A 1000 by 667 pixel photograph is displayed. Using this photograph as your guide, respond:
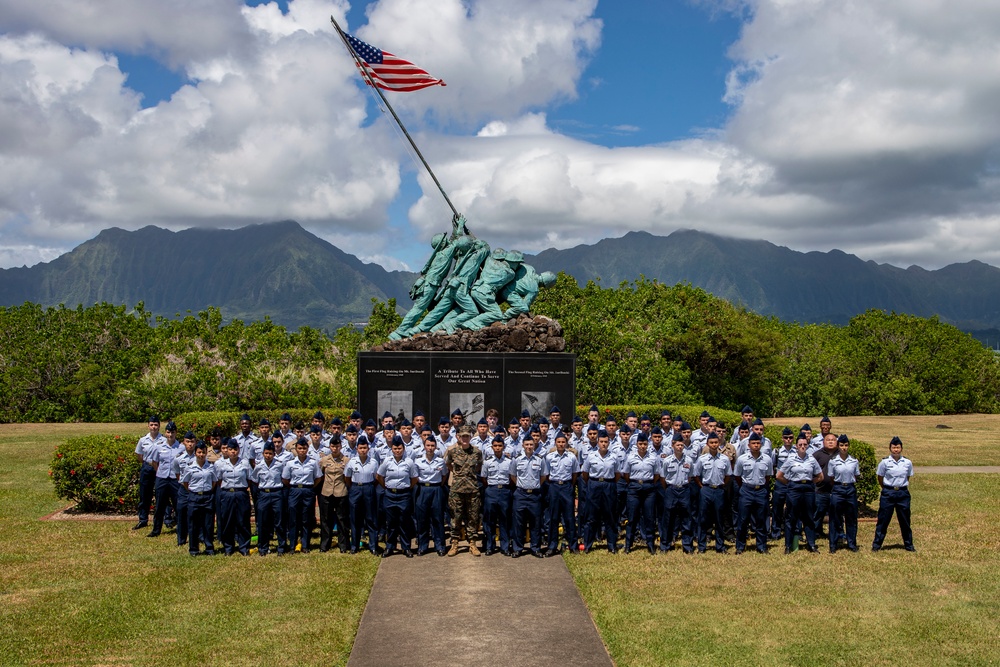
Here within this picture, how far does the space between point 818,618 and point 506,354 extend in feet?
28.5

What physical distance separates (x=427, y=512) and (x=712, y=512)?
353 centimetres

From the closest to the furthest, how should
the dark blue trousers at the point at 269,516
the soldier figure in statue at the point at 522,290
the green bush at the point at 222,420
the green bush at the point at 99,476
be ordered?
the dark blue trousers at the point at 269,516
the green bush at the point at 99,476
the soldier figure in statue at the point at 522,290
the green bush at the point at 222,420

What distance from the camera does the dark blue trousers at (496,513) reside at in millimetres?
10406

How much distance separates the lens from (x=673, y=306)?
2981 cm

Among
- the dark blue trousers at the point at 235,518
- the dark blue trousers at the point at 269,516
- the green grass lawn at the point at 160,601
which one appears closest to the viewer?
the green grass lawn at the point at 160,601

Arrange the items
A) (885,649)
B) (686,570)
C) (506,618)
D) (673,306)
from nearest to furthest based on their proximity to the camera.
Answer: (885,649) → (506,618) → (686,570) → (673,306)

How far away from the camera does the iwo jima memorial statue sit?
1584cm

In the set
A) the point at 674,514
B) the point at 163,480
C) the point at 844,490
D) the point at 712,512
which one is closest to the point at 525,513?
the point at 674,514

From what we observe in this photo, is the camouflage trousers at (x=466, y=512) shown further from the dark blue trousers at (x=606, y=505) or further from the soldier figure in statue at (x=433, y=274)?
the soldier figure in statue at (x=433, y=274)

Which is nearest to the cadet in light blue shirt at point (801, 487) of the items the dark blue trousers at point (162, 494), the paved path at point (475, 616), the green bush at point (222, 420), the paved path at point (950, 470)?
the paved path at point (475, 616)

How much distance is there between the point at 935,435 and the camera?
934 inches

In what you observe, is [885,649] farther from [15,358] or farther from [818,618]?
[15,358]

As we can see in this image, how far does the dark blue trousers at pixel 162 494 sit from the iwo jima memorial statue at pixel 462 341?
199 inches

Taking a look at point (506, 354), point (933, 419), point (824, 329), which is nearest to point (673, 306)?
point (933, 419)
